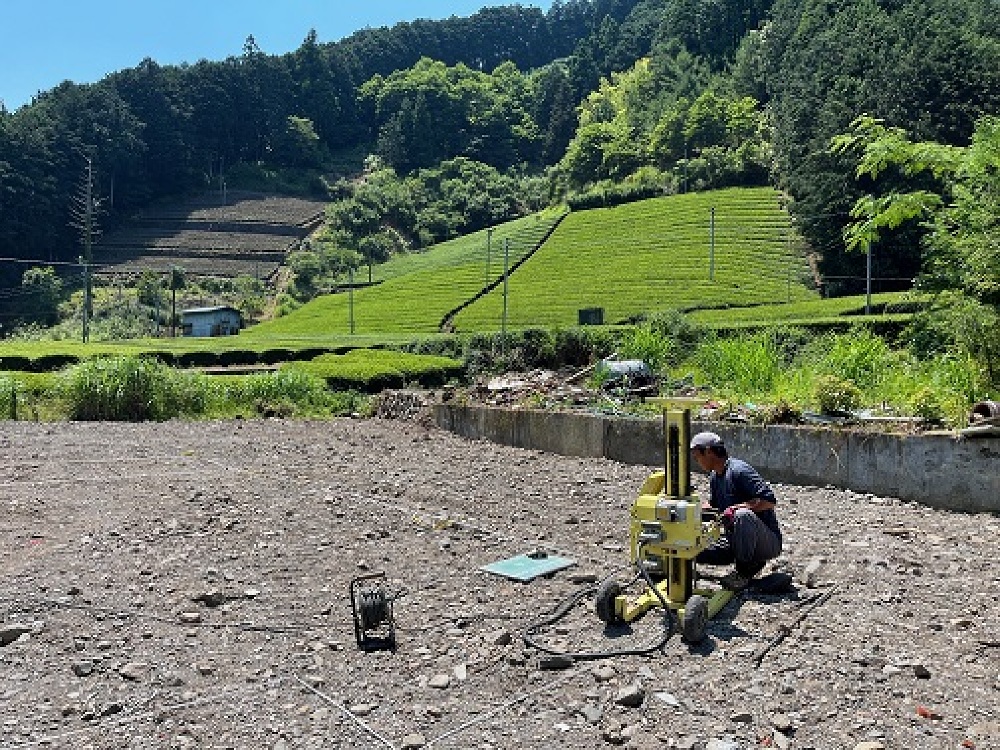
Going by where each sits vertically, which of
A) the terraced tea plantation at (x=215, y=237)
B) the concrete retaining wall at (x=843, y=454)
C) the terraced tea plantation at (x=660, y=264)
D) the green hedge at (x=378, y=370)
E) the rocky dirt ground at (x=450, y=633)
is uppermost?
the terraced tea plantation at (x=215, y=237)

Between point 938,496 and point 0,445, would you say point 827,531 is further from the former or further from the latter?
point 0,445

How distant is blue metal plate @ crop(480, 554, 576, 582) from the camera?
632 cm

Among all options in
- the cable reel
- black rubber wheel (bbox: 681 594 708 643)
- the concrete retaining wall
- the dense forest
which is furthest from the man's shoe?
the dense forest

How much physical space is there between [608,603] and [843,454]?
499cm

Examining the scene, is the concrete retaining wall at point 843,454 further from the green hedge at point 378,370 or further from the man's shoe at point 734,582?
the green hedge at point 378,370

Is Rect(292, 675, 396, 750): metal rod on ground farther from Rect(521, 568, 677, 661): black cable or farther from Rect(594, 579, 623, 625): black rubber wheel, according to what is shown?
Rect(594, 579, 623, 625): black rubber wheel

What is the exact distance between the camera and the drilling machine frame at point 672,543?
487cm

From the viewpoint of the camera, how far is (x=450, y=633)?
17.2 feet

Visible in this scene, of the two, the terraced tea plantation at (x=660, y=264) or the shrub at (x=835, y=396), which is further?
the terraced tea plantation at (x=660, y=264)

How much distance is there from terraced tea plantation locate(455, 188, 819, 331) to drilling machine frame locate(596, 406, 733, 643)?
1130 inches

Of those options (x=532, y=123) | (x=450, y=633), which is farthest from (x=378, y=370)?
(x=532, y=123)

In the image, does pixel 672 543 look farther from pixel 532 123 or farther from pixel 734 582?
pixel 532 123

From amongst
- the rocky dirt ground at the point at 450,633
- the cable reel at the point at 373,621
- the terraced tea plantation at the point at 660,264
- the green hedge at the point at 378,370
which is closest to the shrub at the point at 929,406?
the rocky dirt ground at the point at 450,633

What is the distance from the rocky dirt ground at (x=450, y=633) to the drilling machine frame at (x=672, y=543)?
5.8 inches
